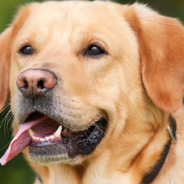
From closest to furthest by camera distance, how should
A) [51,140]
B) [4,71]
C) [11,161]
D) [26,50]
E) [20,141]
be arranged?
[51,140], [20,141], [26,50], [4,71], [11,161]

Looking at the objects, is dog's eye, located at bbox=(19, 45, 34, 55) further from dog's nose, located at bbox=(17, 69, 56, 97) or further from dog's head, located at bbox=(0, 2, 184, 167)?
dog's nose, located at bbox=(17, 69, 56, 97)

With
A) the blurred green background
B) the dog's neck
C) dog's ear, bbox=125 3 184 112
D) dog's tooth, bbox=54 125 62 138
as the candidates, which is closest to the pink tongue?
dog's tooth, bbox=54 125 62 138

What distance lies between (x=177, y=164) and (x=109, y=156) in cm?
57

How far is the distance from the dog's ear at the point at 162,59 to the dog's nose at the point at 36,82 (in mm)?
909

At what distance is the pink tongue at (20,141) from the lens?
3211 mm

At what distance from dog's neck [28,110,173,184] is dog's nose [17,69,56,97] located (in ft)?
2.77

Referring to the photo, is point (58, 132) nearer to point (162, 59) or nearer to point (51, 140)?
point (51, 140)

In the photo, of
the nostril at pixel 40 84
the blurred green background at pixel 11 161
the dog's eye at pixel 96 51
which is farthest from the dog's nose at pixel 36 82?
the blurred green background at pixel 11 161

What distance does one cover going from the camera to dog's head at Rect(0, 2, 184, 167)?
124 inches

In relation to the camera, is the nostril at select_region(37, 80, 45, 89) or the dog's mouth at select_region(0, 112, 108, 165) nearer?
the nostril at select_region(37, 80, 45, 89)

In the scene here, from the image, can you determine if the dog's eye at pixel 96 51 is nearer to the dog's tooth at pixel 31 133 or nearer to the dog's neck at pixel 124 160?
the dog's neck at pixel 124 160

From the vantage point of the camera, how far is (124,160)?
3.54m

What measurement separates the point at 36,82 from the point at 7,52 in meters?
1.20

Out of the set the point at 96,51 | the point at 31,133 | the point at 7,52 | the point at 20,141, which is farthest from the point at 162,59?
the point at 7,52
